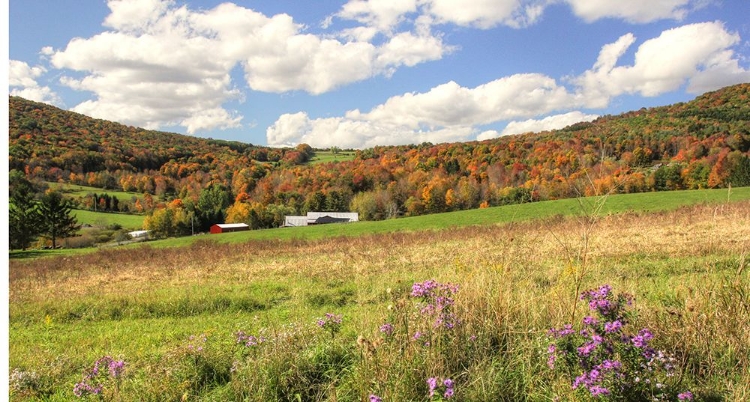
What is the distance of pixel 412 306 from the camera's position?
14.8ft

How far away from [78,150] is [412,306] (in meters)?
133

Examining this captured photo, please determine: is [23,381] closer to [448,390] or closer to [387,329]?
[387,329]

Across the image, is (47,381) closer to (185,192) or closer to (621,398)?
(621,398)

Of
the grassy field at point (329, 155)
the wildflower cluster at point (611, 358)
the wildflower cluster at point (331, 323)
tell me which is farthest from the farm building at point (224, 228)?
the wildflower cluster at point (611, 358)

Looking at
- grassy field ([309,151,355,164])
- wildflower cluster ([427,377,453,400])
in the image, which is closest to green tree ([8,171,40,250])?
wildflower cluster ([427,377,453,400])

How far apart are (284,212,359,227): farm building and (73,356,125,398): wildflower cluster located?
282 feet

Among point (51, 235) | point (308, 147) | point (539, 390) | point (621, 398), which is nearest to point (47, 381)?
point (539, 390)

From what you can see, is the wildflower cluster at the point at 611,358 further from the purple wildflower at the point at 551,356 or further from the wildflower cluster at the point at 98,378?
the wildflower cluster at the point at 98,378

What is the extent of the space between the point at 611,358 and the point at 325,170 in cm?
11567

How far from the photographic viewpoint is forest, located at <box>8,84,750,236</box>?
60.2 metres

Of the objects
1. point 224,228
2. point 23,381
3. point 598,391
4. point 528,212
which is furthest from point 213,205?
point 598,391

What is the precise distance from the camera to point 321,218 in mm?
92312

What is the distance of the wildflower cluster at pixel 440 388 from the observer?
2.85 m

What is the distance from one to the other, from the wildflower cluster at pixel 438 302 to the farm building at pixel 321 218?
281 feet
